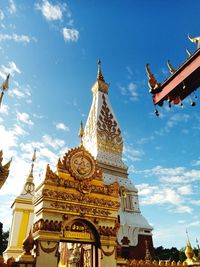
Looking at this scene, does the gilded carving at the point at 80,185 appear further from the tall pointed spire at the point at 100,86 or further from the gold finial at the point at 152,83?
the tall pointed spire at the point at 100,86

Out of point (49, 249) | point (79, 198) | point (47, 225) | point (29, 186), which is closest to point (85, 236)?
point (79, 198)

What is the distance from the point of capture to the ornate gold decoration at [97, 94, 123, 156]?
33938 mm

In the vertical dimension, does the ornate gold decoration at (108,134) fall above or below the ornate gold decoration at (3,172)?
above

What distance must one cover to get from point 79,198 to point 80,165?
70.4 inches

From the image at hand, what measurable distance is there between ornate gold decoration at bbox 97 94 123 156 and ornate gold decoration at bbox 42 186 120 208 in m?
20.0

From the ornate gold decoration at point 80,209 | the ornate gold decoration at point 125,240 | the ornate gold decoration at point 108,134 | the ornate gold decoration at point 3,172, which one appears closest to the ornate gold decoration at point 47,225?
the ornate gold decoration at point 80,209

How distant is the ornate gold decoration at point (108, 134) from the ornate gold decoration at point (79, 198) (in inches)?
788

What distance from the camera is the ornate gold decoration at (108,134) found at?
3394cm

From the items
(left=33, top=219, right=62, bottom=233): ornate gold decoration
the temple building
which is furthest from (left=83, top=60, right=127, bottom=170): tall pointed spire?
(left=33, top=219, right=62, bottom=233): ornate gold decoration

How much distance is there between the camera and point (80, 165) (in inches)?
Result: 535

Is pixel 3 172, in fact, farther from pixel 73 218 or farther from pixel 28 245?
pixel 73 218

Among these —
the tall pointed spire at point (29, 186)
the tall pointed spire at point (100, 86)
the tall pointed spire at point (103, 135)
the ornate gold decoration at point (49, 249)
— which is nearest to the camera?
the ornate gold decoration at point (49, 249)

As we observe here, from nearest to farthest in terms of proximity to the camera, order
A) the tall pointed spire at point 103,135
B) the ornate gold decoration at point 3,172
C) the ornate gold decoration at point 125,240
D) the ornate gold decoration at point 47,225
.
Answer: the ornate gold decoration at point 47,225 → the ornate gold decoration at point 3,172 → the ornate gold decoration at point 125,240 → the tall pointed spire at point 103,135

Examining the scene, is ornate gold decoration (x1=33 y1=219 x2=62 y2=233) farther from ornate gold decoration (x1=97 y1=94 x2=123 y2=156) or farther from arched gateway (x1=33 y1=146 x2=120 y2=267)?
ornate gold decoration (x1=97 y1=94 x2=123 y2=156)
